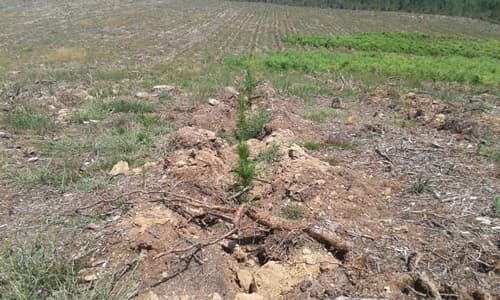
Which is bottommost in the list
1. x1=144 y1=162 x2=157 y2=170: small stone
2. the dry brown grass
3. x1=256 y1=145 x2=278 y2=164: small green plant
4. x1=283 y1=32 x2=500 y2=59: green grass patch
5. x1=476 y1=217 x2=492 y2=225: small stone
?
x1=283 y1=32 x2=500 y2=59: green grass patch

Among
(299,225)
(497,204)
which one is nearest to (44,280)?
(299,225)

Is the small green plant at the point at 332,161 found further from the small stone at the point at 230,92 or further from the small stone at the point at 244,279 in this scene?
the small stone at the point at 230,92

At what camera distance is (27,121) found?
6500 mm

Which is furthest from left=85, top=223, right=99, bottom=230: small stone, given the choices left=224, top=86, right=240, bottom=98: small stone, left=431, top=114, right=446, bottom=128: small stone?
left=431, top=114, right=446, bottom=128: small stone

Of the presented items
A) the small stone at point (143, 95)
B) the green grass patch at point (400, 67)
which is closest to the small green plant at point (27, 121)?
the small stone at point (143, 95)

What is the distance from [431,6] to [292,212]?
61.7 meters

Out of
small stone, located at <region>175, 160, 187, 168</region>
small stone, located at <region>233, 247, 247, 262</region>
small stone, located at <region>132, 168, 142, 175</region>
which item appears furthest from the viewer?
small stone, located at <region>132, 168, 142, 175</region>

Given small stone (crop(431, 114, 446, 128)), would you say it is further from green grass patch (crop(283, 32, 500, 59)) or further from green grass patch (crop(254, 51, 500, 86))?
green grass patch (crop(283, 32, 500, 59))

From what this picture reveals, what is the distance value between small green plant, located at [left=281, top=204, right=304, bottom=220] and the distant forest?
54.5 metres

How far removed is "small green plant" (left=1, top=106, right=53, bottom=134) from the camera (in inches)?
251

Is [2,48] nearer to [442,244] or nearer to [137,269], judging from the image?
[137,269]

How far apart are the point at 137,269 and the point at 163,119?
4.54 metres

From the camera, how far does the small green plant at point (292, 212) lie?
12.4 ft

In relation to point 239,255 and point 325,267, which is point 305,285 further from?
point 239,255
